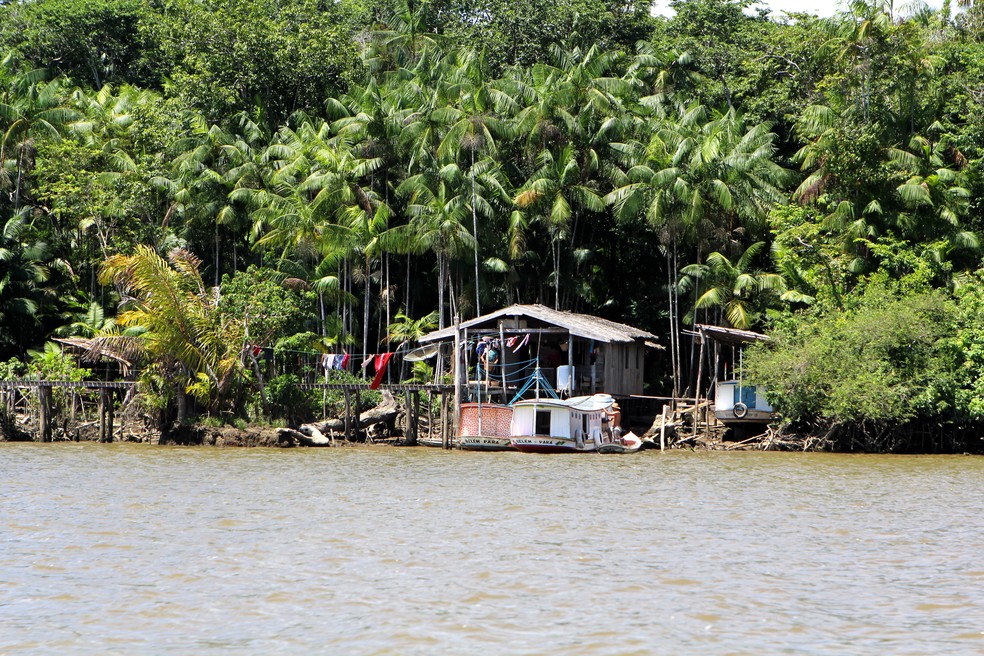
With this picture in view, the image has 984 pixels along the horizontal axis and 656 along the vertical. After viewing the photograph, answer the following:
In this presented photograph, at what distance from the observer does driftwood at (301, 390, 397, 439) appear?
36491 mm

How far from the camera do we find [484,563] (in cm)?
1538

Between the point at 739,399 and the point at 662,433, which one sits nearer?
the point at 739,399

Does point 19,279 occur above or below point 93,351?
above

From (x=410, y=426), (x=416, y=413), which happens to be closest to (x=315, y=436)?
(x=410, y=426)

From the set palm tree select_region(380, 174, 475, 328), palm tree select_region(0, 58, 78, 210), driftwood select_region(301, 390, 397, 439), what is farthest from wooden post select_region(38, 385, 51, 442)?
palm tree select_region(0, 58, 78, 210)

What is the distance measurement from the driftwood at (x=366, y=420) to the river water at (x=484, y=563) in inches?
372

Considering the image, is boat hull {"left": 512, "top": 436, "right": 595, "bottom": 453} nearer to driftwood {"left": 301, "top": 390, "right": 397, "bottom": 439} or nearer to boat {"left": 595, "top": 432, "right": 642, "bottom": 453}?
boat {"left": 595, "top": 432, "right": 642, "bottom": 453}

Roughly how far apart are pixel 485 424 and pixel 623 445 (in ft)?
14.9

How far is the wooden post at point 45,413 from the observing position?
36.5 m

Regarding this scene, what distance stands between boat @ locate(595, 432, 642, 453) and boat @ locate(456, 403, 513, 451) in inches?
112

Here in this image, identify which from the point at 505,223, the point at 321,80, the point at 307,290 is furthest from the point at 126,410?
the point at 321,80

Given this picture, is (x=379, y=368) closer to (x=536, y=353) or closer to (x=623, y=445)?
(x=536, y=353)

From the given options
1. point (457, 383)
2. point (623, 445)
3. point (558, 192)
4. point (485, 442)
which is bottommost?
point (623, 445)

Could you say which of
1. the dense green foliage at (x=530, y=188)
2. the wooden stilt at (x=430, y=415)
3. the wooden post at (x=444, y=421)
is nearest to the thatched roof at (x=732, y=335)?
the dense green foliage at (x=530, y=188)
